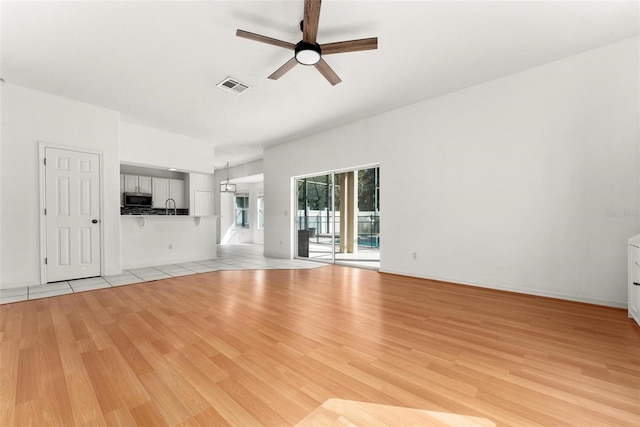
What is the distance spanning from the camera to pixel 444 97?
435 cm

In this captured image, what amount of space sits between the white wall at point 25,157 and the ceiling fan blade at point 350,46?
443 centimetres

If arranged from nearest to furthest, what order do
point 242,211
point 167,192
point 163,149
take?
point 163,149
point 167,192
point 242,211

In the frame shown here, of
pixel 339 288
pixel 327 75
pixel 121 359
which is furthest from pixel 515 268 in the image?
pixel 121 359

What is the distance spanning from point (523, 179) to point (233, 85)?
14.1ft

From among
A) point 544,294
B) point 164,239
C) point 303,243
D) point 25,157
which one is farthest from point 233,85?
point 544,294

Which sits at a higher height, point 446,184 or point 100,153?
point 100,153

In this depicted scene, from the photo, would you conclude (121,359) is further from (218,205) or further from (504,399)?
(218,205)

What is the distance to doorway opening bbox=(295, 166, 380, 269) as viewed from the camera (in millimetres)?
5863

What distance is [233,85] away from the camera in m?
3.92

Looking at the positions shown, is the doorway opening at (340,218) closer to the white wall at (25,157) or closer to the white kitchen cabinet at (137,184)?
the white kitchen cabinet at (137,184)

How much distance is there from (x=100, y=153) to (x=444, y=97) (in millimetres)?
5922

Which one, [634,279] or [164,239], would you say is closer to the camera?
[634,279]

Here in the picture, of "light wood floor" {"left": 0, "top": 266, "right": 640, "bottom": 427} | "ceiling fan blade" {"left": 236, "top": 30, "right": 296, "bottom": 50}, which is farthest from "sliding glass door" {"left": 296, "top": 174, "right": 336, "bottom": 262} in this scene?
"ceiling fan blade" {"left": 236, "top": 30, "right": 296, "bottom": 50}

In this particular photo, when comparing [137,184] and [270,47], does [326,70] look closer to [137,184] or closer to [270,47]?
[270,47]
